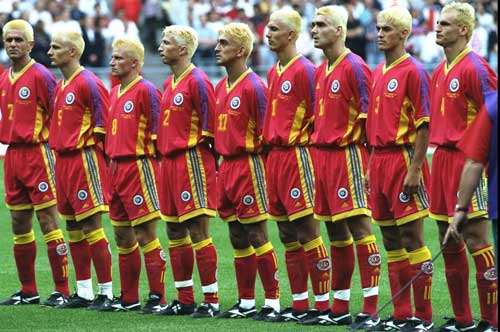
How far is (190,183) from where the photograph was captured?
11.6 m

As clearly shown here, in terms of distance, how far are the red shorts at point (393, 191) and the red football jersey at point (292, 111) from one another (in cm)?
80

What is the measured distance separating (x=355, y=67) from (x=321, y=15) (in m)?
0.53

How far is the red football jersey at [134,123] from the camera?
1177 centimetres

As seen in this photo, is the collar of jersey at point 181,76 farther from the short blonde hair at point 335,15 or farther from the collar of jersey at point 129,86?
the short blonde hair at point 335,15

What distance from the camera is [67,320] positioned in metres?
11.4

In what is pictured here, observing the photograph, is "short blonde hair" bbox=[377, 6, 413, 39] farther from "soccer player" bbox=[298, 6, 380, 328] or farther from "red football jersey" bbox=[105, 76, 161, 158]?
"red football jersey" bbox=[105, 76, 161, 158]

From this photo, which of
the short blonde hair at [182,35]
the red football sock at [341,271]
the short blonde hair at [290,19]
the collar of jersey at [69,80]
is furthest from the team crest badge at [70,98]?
the red football sock at [341,271]

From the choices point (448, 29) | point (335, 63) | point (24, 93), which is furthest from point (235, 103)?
point (24, 93)

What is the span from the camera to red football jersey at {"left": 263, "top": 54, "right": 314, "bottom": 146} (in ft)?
36.4

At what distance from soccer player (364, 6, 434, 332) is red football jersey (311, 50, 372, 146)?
18cm

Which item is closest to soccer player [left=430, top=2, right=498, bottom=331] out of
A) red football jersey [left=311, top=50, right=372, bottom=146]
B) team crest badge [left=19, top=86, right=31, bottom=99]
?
red football jersey [left=311, top=50, right=372, bottom=146]

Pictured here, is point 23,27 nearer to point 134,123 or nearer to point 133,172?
point 134,123

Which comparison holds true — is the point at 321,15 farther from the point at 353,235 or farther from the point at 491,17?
the point at 491,17

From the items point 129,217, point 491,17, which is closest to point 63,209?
point 129,217
